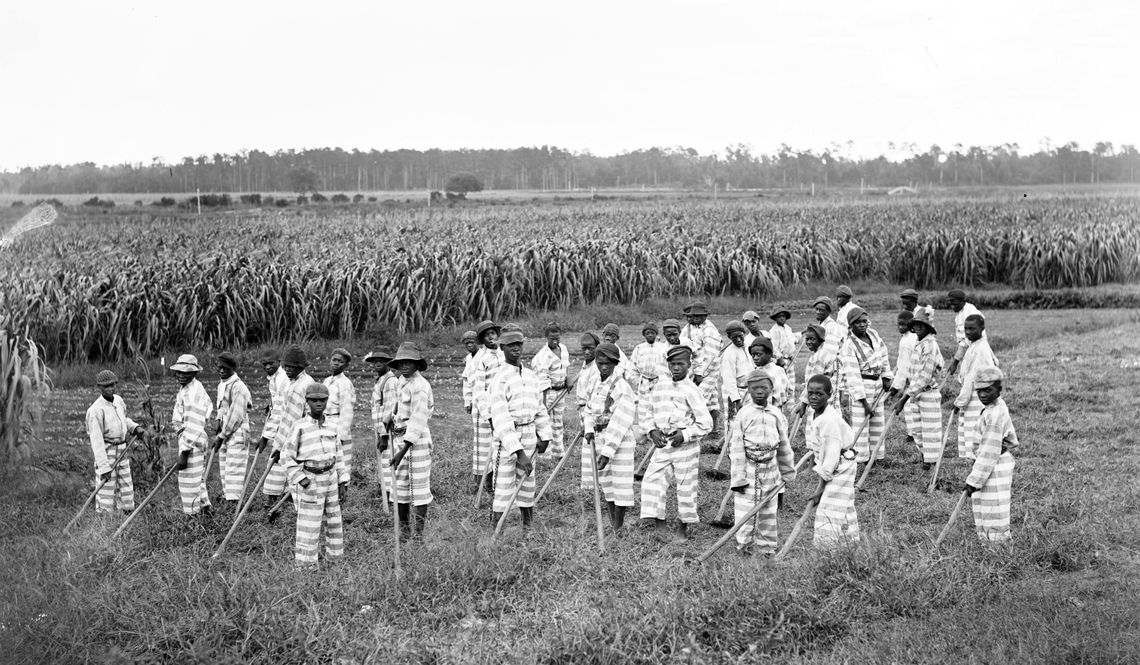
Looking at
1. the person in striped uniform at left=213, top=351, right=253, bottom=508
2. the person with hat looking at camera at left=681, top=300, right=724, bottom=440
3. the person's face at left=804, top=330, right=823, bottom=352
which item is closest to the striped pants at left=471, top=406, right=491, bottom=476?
the person in striped uniform at left=213, top=351, right=253, bottom=508

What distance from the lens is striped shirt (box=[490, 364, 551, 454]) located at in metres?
9.65

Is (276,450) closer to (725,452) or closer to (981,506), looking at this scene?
(725,452)

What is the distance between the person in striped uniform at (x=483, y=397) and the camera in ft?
35.0

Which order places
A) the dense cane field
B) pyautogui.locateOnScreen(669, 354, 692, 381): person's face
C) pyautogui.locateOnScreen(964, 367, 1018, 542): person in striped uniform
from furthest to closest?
1. the dense cane field
2. pyautogui.locateOnScreen(669, 354, 692, 381): person's face
3. pyautogui.locateOnScreen(964, 367, 1018, 542): person in striped uniform

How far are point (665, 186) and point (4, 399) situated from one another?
84170mm

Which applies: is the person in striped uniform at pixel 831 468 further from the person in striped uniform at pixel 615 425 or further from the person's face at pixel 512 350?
the person's face at pixel 512 350

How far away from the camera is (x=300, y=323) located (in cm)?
2002

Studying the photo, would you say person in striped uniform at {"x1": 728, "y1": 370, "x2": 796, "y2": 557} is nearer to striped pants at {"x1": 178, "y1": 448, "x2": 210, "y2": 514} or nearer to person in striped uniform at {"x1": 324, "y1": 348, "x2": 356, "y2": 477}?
person in striped uniform at {"x1": 324, "y1": 348, "x2": 356, "y2": 477}

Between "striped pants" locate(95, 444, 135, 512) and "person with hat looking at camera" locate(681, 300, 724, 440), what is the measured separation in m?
6.85

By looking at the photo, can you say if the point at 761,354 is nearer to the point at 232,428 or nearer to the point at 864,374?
the point at 864,374

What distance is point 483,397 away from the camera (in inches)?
418

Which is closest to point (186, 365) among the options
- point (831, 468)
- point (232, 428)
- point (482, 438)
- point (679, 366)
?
point (232, 428)

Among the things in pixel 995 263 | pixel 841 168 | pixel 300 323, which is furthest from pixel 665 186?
pixel 300 323

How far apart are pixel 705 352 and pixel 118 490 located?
7.27 meters
